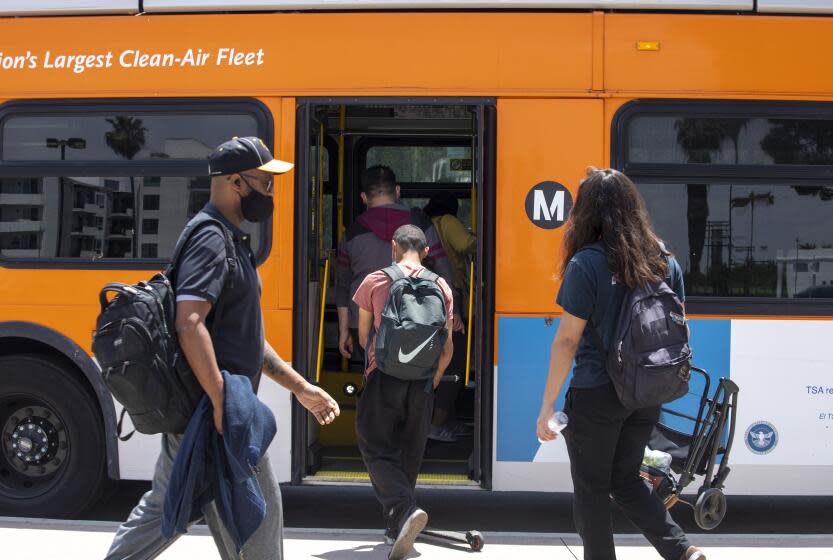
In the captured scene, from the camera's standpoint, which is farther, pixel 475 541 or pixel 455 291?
pixel 455 291

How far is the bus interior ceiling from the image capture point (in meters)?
6.27

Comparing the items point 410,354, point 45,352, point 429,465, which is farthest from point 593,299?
point 45,352

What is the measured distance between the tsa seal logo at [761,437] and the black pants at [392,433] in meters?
1.80

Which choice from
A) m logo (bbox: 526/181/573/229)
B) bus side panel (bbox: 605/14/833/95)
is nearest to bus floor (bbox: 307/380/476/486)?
m logo (bbox: 526/181/573/229)

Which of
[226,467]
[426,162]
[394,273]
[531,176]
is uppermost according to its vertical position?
[426,162]

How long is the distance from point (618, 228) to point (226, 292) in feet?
5.11

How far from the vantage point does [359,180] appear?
763cm

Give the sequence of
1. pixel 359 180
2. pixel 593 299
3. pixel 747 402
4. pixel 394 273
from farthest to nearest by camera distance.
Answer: pixel 359 180 < pixel 747 402 < pixel 394 273 < pixel 593 299

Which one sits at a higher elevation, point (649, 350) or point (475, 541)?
point (649, 350)

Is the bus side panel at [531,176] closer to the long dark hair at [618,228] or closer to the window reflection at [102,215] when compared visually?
the long dark hair at [618,228]

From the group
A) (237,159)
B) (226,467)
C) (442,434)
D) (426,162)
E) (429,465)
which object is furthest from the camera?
(426,162)

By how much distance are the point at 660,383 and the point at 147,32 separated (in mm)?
3599

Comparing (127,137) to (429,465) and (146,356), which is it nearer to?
(429,465)

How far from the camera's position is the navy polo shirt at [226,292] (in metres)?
3.09
